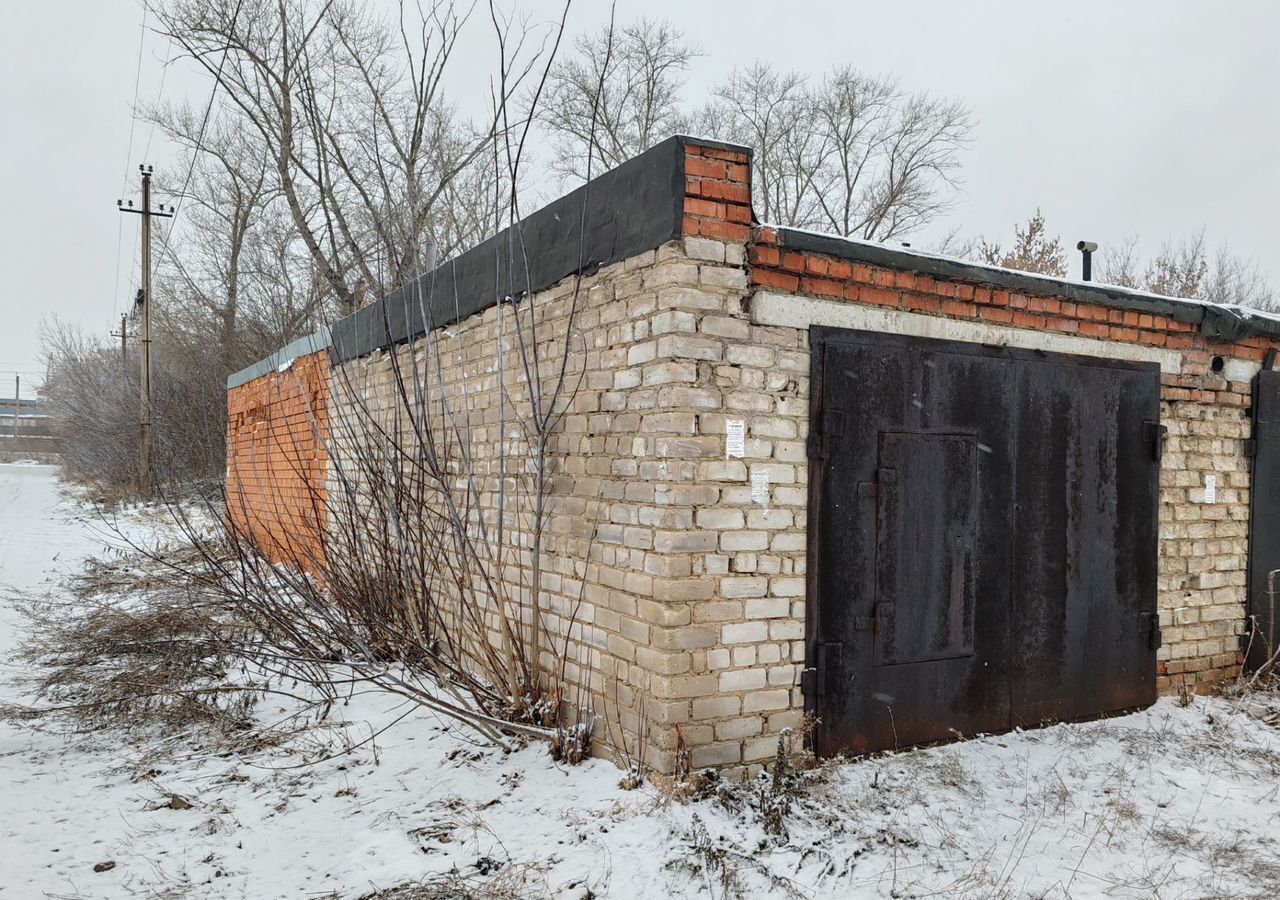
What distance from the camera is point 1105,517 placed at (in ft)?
15.9

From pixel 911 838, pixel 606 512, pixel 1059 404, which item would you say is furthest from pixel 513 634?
pixel 1059 404

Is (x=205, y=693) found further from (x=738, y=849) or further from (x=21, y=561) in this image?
(x=21, y=561)

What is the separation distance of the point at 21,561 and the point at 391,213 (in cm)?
959

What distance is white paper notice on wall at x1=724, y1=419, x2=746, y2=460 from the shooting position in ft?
11.9

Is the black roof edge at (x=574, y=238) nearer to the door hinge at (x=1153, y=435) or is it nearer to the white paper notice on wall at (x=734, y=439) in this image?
the white paper notice on wall at (x=734, y=439)

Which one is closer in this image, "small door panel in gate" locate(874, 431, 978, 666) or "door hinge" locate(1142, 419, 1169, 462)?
"small door panel in gate" locate(874, 431, 978, 666)

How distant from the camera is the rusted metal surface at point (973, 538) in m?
3.91

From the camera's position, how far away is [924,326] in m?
4.21

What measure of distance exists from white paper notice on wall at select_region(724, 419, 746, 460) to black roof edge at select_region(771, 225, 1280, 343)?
839 millimetres

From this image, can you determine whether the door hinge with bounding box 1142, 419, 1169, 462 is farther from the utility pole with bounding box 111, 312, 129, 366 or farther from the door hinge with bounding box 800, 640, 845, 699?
the utility pole with bounding box 111, 312, 129, 366

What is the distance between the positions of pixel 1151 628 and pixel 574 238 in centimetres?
399

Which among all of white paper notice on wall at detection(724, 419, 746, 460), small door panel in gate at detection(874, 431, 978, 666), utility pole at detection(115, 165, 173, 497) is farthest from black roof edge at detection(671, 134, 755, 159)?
utility pole at detection(115, 165, 173, 497)

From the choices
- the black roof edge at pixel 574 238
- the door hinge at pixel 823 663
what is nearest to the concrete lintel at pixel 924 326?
the black roof edge at pixel 574 238

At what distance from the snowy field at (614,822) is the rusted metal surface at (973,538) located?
0.86ft
